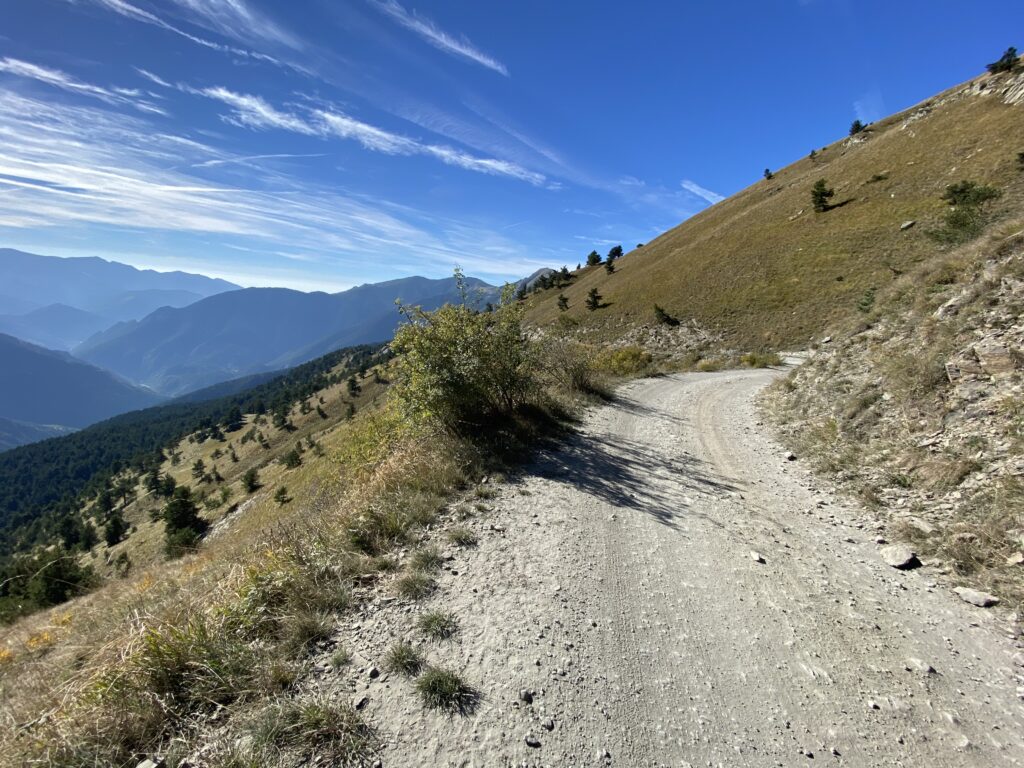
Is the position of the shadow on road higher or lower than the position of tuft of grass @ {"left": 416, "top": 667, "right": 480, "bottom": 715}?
higher

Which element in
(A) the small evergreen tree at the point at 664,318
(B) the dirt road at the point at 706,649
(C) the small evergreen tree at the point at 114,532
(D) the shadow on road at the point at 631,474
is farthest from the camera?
A: (C) the small evergreen tree at the point at 114,532

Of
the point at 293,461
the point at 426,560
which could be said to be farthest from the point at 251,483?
the point at 426,560

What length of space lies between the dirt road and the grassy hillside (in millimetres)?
35704

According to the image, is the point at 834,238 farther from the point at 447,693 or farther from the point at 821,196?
the point at 447,693

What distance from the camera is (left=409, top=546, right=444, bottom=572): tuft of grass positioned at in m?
5.93

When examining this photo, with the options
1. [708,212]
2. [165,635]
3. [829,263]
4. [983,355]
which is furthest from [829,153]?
[165,635]

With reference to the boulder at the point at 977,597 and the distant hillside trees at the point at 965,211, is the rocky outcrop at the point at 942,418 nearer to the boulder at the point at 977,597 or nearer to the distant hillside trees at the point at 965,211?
the boulder at the point at 977,597

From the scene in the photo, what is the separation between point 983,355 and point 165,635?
13.4m

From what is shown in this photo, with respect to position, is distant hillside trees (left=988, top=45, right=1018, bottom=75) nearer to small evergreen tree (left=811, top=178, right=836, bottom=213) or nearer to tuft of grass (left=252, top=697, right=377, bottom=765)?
small evergreen tree (left=811, top=178, right=836, bottom=213)

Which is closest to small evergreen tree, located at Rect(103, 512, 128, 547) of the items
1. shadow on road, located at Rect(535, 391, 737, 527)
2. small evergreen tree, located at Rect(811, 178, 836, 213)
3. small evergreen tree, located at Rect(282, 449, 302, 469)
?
small evergreen tree, located at Rect(282, 449, 302, 469)

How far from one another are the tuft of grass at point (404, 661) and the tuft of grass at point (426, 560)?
1.49m

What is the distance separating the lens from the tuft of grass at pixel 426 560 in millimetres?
5934

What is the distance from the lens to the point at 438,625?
189 inches

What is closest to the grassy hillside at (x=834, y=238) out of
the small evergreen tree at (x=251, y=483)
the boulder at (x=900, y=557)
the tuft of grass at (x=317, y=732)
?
the boulder at (x=900, y=557)
